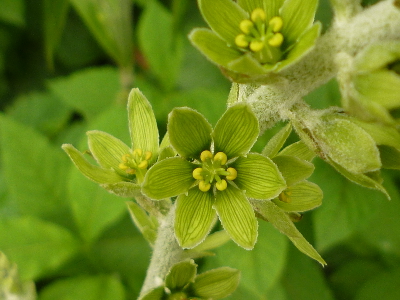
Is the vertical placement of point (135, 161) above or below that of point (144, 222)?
above

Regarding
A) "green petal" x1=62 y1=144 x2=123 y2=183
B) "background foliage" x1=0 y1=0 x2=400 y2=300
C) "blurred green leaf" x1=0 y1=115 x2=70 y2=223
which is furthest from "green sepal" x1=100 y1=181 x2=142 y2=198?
"blurred green leaf" x1=0 y1=115 x2=70 y2=223

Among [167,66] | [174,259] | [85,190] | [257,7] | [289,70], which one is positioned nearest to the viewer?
[289,70]

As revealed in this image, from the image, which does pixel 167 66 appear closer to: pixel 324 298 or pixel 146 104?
pixel 146 104

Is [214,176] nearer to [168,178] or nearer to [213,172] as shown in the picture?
[213,172]

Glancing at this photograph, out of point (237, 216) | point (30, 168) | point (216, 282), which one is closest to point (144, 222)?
point (216, 282)

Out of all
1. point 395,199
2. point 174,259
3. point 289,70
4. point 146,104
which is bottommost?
point 395,199

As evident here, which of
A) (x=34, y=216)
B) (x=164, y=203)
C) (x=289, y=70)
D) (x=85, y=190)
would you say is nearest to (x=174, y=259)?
(x=164, y=203)
